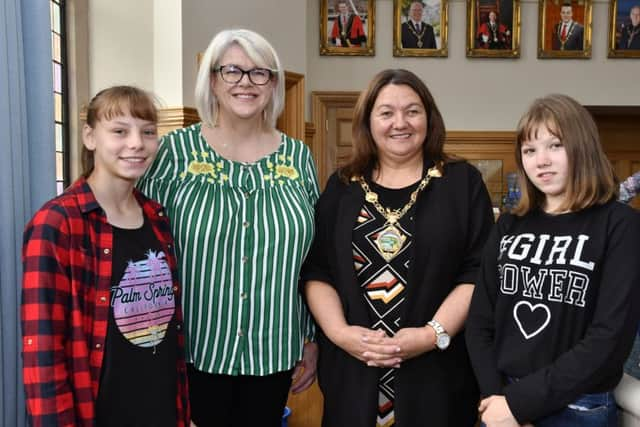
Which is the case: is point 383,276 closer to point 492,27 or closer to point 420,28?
point 420,28

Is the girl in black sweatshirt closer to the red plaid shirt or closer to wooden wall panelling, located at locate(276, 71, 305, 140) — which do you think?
the red plaid shirt

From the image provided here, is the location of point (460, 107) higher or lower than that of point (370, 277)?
higher

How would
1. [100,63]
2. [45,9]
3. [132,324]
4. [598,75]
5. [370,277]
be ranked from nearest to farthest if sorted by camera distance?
[132,324] < [45,9] < [370,277] < [100,63] < [598,75]

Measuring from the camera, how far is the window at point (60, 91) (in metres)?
4.06

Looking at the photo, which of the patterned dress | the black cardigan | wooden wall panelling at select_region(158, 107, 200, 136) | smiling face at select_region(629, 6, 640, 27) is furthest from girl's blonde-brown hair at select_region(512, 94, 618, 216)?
smiling face at select_region(629, 6, 640, 27)

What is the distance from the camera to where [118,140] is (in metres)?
1.64

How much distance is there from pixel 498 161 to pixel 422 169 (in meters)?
5.21

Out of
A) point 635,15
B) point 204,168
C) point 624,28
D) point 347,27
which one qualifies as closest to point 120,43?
point 347,27

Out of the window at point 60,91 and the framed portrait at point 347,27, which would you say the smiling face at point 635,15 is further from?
the window at point 60,91

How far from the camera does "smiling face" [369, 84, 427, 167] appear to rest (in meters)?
1.96

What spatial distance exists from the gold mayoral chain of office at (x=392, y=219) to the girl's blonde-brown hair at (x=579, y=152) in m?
0.45

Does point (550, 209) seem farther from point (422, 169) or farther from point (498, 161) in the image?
point (498, 161)

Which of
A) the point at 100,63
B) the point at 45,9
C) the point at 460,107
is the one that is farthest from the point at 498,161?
the point at 45,9

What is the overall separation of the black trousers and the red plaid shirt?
0.46 metres
